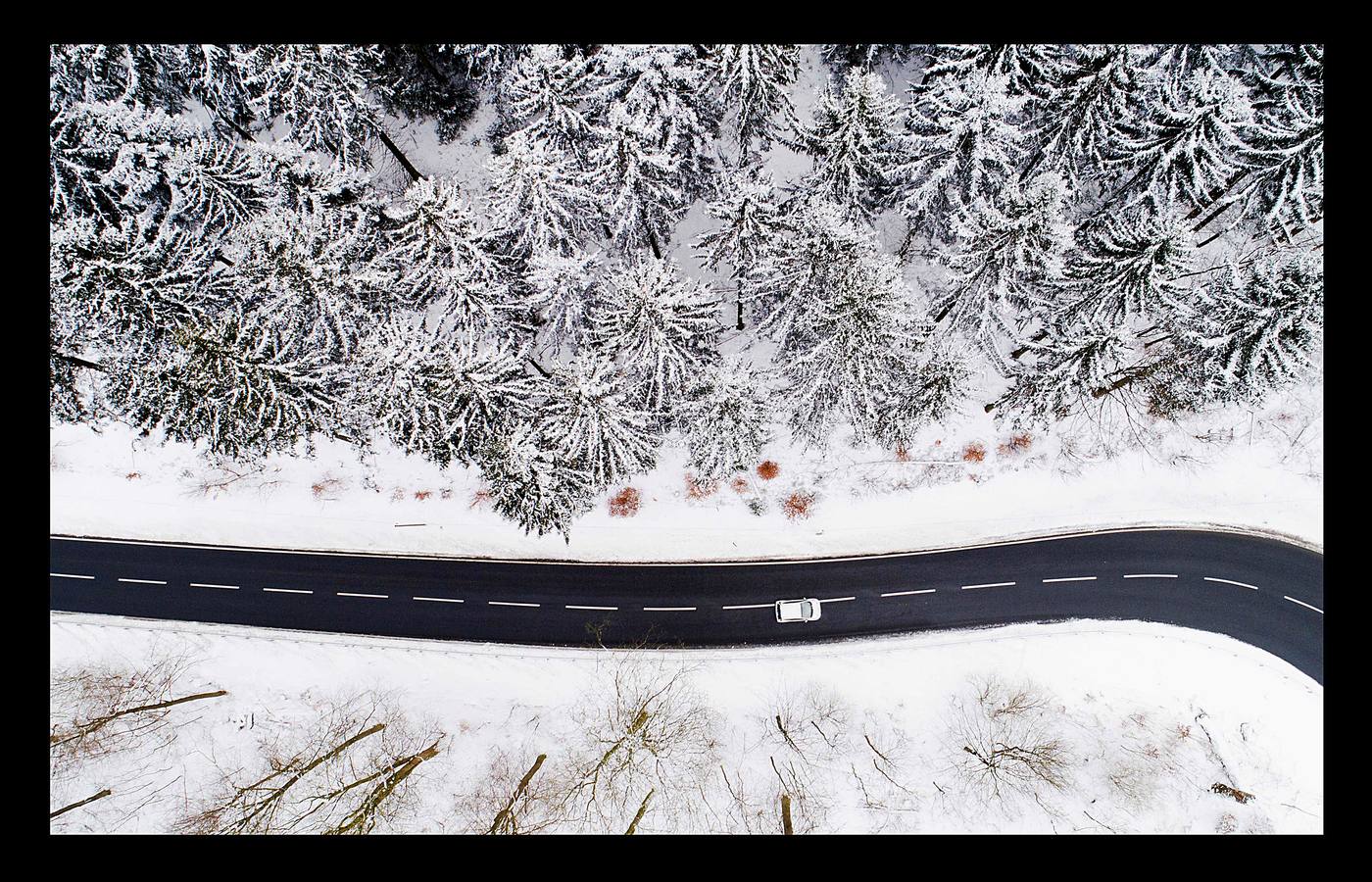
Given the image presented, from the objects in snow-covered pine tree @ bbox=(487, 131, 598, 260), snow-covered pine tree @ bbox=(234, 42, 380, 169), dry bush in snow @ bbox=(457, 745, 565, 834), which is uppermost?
snow-covered pine tree @ bbox=(234, 42, 380, 169)

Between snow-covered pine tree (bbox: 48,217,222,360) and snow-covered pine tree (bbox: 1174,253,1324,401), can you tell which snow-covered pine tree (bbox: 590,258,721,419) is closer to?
snow-covered pine tree (bbox: 48,217,222,360)

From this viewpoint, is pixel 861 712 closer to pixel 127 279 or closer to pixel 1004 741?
pixel 1004 741

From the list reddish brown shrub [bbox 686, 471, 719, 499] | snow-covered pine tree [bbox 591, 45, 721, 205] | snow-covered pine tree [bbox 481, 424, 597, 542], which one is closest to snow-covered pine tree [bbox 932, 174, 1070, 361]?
snow-covered pine tree [bbox 591, 45, 721, 205]

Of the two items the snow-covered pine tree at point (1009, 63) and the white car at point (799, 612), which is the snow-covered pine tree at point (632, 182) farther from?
the white car at point (799, 612)

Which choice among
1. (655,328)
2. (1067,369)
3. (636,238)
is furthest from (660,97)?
(1067,369)

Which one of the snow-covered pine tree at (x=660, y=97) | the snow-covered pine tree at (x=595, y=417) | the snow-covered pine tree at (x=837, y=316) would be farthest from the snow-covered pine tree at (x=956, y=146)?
the snow-covered pine tree at (x=595, y=417)
